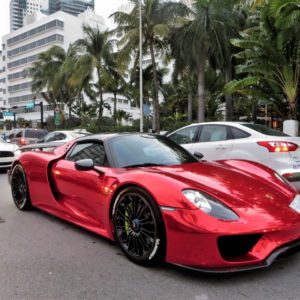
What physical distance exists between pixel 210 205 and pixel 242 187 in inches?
23.5

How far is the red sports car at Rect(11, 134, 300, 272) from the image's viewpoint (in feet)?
11.1

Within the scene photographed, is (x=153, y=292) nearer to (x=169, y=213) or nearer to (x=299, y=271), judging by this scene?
(x=169, y=213)

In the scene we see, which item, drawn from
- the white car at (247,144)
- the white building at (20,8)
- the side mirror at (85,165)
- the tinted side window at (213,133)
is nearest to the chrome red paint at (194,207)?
the side mirror at (85,165)

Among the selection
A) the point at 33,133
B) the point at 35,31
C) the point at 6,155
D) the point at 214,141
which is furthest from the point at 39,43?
the point at 214,141

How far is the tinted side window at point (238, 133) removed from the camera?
25.2 ft

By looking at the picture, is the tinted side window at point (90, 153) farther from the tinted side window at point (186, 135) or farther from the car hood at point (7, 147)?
the car hood at point (7, 147)

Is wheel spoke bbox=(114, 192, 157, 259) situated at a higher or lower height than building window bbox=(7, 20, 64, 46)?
lower

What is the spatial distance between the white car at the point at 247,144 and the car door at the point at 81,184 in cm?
278

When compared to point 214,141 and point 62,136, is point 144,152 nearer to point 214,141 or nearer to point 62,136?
point 214,141

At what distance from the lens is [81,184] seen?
4.83 metres

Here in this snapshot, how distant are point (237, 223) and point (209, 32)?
20.7 m

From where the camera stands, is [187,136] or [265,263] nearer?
[265,263]

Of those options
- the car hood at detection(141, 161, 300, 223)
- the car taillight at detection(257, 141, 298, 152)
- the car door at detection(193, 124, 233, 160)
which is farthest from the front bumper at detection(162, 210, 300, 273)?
the car door at detection(193, 124, 233, 160)

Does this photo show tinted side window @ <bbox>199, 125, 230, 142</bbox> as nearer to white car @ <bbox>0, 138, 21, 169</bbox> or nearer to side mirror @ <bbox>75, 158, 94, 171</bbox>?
side mirror @ <bbox>75, 158, 94, 171</bbox>
